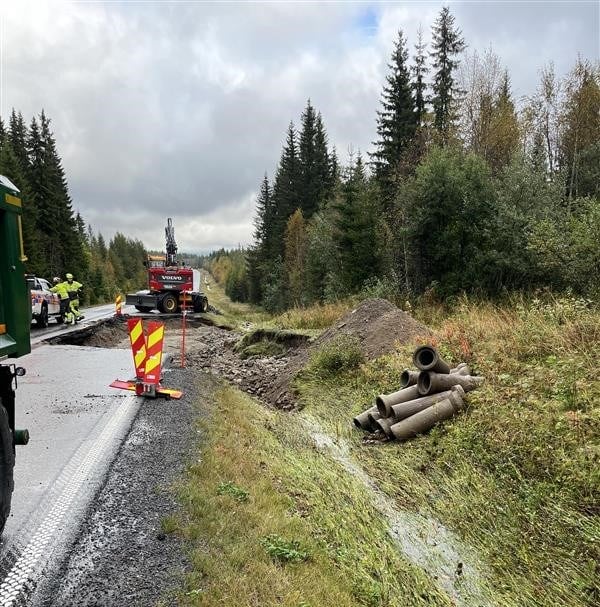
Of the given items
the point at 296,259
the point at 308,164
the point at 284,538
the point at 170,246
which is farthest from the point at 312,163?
the point at 284,538

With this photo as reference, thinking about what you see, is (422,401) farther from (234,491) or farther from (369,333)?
(369,333)

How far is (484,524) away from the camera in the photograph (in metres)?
4.61

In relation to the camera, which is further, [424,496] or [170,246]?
[170,246]

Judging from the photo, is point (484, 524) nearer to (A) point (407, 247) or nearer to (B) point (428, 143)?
(A) point (407, 247)

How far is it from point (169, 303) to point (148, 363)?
17.5m

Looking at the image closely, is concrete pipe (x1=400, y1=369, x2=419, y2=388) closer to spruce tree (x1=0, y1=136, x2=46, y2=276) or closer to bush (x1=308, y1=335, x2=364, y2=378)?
bush (x1=308, y1=335, x2=364, y2=378)

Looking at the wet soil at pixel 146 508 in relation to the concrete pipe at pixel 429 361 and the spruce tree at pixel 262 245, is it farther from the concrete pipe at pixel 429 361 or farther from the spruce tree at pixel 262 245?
the spruce tree at pixel 262 245

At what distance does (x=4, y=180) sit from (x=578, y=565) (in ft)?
18.3

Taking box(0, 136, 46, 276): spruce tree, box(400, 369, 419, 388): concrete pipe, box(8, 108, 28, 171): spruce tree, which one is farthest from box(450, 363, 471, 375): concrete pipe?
box(8, 108, 28, 171): spruce tree

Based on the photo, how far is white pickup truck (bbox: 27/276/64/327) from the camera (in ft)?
58.9

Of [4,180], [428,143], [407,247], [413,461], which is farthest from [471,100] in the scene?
[4,180]

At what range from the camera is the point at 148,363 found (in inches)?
336

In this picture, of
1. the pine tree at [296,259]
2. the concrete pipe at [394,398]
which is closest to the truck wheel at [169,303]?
the pine tree at [296,259]

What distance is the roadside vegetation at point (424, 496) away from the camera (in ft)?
11.7
